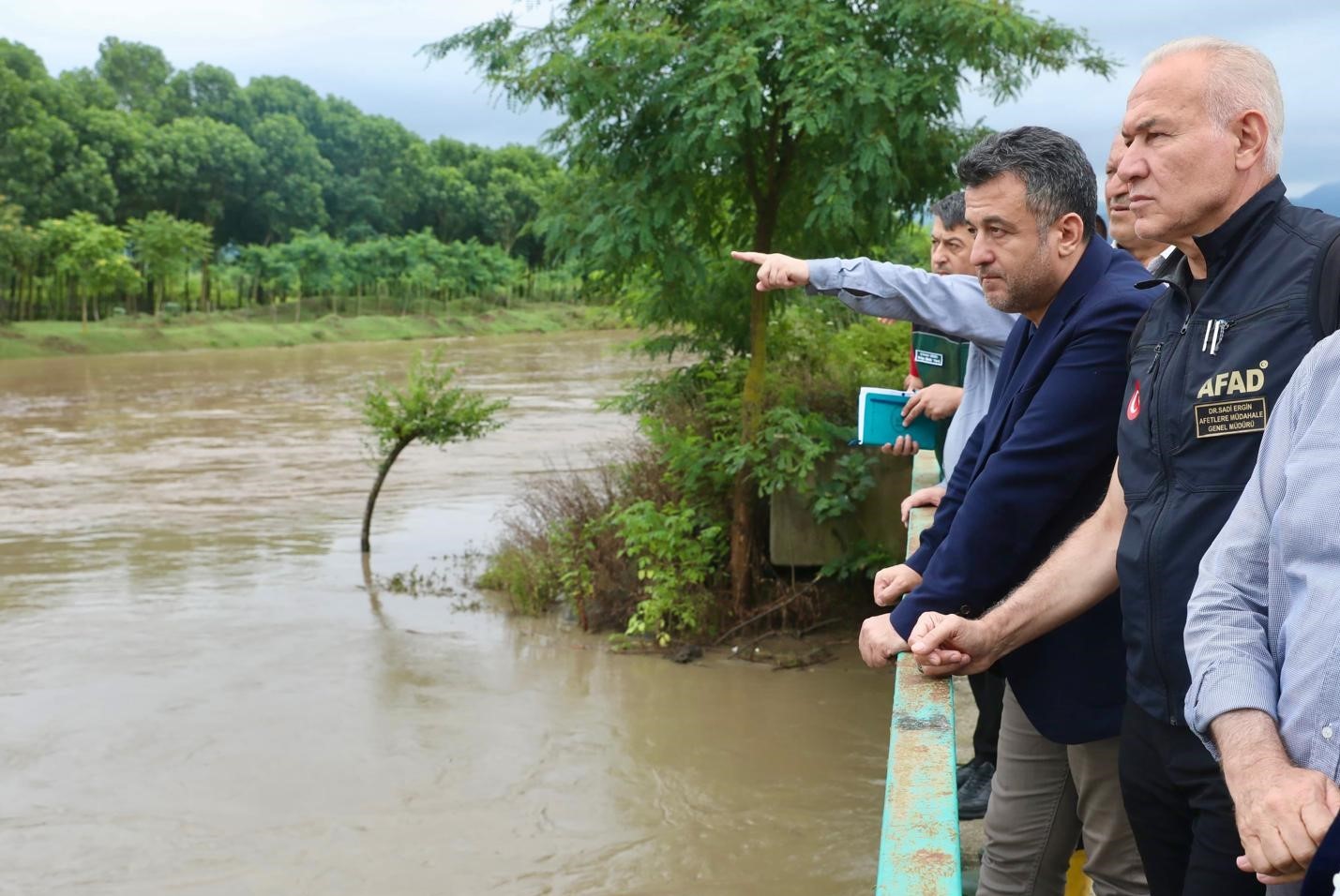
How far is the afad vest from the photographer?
189 centimetres

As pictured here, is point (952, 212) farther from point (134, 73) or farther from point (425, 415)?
point (134, 73)

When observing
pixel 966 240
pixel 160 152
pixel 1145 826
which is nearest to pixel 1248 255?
pixel 1145 826

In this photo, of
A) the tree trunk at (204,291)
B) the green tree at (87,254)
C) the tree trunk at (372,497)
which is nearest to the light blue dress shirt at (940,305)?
the tree trunk at (372,497)

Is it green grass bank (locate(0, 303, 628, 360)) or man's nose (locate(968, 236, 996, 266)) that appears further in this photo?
green grass bank (locate(0, 303, 628, 360))

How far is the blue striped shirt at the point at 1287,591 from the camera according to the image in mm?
1573

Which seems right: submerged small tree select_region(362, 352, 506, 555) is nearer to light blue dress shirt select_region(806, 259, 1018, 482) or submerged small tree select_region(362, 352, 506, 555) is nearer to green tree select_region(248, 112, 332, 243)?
light blue dress shirt select_region(806, 259, 1018, 482)

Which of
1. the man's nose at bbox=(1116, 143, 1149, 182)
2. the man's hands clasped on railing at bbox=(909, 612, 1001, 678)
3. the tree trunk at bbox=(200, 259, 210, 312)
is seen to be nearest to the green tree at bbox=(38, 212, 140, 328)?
the tree trunk at bbox=(200, 259, 210, 312)

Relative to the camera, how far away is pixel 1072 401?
2.44m

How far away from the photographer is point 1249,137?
2.01m

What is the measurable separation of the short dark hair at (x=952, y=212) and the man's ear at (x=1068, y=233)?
1.41 meters

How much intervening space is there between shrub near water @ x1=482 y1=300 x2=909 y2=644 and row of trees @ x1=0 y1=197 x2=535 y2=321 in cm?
4111

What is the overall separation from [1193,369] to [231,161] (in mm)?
70795

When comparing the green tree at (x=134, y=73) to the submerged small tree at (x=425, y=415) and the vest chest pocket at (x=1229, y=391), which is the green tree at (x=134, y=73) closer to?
the submerged small tree at (x=425, y=415)

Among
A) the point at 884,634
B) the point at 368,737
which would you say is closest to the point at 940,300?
the point at 884,634
